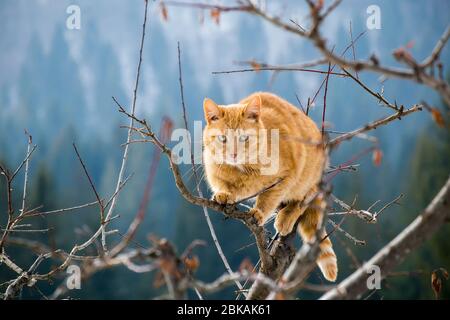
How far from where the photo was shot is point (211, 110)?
3254 millimetres

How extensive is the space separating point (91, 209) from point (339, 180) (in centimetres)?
1451

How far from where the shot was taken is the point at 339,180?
29531 mm

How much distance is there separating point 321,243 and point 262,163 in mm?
628

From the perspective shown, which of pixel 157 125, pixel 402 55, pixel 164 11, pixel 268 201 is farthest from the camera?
pixel 157 125

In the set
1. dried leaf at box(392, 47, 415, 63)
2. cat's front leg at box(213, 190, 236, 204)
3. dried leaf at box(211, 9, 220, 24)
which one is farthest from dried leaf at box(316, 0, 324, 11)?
cat's front leg at box(213, 190, 236, 204)

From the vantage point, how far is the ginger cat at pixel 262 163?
3.08 m

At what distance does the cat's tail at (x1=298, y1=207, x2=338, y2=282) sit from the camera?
294 centimetres

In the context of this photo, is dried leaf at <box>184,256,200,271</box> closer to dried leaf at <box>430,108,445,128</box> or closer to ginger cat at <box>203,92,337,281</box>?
dried leaf at <box>430,108,445,128</box>

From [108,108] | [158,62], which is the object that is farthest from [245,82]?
[108,108]

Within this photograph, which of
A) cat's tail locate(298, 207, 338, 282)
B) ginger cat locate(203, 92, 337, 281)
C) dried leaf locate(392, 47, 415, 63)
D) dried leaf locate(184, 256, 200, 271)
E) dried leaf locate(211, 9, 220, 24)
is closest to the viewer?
dried leaf locate(392, 47, 415, 63)

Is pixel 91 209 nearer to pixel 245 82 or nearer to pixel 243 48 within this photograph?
pixel 245 82

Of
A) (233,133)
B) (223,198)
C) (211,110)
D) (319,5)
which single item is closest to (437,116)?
(319,5)

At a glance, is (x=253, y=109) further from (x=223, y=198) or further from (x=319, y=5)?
(x=319, y=5)
